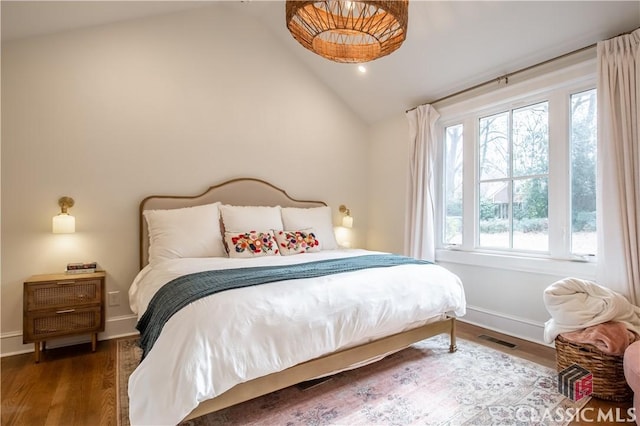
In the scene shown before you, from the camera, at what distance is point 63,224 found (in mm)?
2514

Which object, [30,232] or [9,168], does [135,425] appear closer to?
[30,232]

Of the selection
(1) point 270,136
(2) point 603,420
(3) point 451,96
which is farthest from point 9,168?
(2) point 603,420

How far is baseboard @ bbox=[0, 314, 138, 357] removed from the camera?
8.09 ft

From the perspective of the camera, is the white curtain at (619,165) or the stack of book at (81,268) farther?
the stack of book at (81,268)

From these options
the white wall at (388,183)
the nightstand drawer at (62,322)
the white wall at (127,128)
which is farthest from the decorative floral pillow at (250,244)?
the white wall at (388,183)

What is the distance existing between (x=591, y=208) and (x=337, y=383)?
7.68 feet

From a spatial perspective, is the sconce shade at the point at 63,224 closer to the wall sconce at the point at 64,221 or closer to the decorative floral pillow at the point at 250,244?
the wall sconce at the point at 64,221

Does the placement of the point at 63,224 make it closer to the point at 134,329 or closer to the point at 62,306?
the point at 62,306

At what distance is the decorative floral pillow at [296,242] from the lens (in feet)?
9.93

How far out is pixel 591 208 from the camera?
248 centimetres

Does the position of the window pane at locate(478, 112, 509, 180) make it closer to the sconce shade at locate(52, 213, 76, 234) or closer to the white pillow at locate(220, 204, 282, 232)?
the white pillow at locate(220, 204, 282, 232)

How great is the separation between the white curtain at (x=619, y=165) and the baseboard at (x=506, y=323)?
2.36ft

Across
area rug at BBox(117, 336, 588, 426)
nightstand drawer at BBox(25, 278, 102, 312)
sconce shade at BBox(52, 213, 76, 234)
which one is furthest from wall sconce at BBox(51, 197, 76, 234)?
area rug at BBox(117, 336, 588, 426)

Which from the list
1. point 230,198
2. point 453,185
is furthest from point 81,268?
point 453,185
